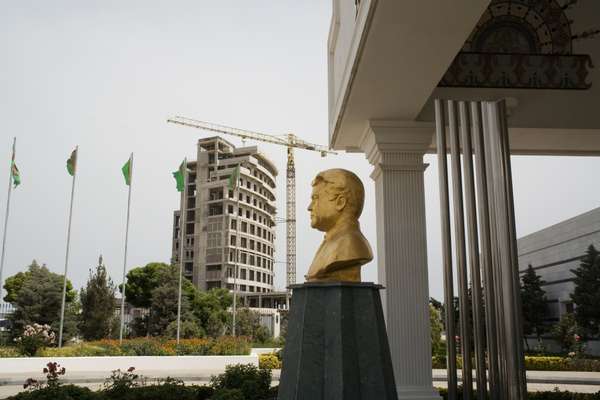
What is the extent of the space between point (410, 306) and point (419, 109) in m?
2.88

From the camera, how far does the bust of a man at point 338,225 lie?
15.3 feet

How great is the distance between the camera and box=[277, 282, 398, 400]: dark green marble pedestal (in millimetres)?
4055

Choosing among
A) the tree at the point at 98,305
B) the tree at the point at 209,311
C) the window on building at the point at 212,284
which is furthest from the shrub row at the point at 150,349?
the window on building at the point at 212,284

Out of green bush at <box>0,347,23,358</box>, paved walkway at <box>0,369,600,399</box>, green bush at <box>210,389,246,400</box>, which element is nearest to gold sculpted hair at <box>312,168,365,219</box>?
green bush at <box>210,389,246,400</box>

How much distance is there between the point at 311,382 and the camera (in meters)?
4.09

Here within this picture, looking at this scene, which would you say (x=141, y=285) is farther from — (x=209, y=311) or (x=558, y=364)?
(x=558, y=364)

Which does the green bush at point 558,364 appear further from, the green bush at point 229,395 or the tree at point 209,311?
the tree at point 209,311

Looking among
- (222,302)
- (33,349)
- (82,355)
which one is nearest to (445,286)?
(82,355)

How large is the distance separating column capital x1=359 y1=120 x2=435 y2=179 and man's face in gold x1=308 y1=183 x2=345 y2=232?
2931mm

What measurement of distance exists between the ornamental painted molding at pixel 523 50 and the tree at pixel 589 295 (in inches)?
794

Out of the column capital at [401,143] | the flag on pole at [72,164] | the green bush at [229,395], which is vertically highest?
the flag on pole at [72,164]

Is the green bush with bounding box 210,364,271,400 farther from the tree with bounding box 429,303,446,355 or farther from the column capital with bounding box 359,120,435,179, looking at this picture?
the tree with bounding box 429,303,446,355

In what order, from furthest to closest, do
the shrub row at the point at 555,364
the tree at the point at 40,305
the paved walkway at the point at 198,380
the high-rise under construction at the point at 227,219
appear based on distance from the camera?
the high-rise under construction at the point at 227,219 < the tree at the point at 40,305 < the shrub row at the point at 555,364 < the paved walkway at the point at 198,380

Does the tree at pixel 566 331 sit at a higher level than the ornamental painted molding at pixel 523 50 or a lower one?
lower
